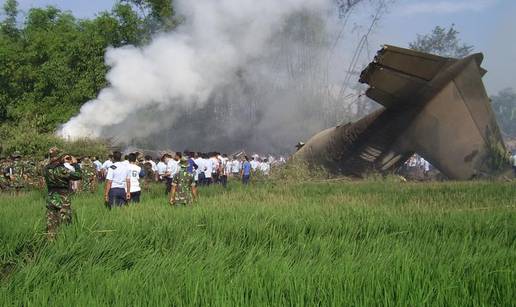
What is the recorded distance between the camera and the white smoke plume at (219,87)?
25.2 meters

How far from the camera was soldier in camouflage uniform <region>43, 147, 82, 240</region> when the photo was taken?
28.6 feet

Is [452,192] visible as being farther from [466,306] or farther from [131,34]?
[131,34]

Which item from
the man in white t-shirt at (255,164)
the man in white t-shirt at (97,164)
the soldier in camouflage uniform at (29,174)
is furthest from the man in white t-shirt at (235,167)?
the soldier in camouflage uniform at (29,174)

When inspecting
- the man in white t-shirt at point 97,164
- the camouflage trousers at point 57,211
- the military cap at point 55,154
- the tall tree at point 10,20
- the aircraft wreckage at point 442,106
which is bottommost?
the camouflage trousers at point 57,211

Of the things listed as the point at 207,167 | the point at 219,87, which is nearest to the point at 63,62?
the point at 219,87

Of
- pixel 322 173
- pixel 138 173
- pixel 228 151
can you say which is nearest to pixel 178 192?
pixel 138 173

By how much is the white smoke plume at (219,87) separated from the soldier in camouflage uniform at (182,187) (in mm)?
11787

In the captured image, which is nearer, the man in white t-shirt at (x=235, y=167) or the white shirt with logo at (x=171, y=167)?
the white shirt with logo at (x=171, y=167)

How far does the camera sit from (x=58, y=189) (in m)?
8.88

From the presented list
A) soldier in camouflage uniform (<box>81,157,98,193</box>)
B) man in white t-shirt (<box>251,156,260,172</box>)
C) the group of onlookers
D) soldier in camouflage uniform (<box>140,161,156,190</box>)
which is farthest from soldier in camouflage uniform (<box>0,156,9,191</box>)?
man in white t-shirt (<box>251,156,260,172</box>)

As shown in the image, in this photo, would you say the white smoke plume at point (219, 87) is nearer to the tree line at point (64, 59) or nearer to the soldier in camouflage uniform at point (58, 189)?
the tree line at point (64, 59)

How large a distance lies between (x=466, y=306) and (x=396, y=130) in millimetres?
19805

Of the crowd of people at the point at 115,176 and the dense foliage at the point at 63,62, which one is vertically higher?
the dense foliage at the point at 63,62

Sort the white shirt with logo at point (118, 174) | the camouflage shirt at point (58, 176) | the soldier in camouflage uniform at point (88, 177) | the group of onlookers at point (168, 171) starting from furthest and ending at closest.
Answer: the soldier in camouflage uniform at point (88, 177), the group of onlookers at point (168, 171), the white shirt with logo at point (118, 174), the camouflage shirt at point (58, 176)
